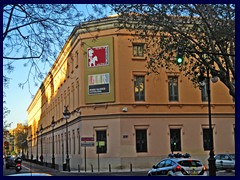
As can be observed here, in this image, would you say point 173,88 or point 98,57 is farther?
point 173,88

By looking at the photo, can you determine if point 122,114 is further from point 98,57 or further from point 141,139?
point 98,57

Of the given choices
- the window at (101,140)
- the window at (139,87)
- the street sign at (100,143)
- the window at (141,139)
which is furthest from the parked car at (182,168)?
the street sign at (100,143)

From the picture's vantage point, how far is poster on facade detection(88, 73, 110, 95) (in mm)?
35094

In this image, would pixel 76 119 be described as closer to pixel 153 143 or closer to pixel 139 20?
pixel 153 143

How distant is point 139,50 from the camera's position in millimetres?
32938

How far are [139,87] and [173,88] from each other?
2.65 meters

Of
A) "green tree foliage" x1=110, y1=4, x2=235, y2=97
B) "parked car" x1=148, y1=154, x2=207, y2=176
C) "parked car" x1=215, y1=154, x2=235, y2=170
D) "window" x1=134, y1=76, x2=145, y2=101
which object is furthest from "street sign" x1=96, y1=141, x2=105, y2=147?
"parked car" x1=148, y1=154, x2=207, y2=176

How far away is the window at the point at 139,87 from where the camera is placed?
3575 centimetres

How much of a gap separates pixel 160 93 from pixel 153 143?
13.9 ft

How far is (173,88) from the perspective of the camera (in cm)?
3644

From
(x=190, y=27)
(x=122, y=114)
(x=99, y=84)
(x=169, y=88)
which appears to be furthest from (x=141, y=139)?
(x=190, y=27)

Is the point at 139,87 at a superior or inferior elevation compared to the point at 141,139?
superior

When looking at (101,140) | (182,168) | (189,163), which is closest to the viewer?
(182,168)

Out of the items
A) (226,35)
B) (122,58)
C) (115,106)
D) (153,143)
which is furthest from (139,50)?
(226,35)
